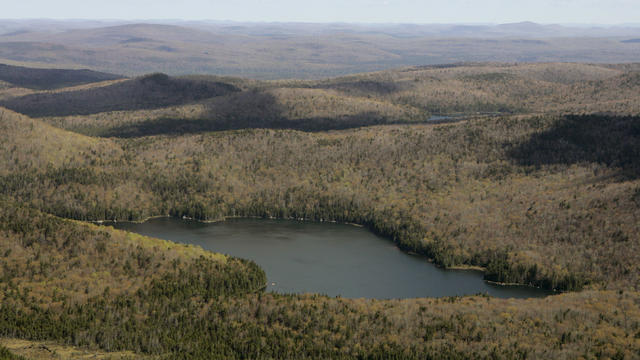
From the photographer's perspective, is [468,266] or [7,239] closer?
[7,239]

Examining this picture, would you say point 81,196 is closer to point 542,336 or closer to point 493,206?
point 493,206

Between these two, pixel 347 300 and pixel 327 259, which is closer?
pixel 347 300

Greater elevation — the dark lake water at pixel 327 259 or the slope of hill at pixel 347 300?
the slope of hill at pixel 347 300

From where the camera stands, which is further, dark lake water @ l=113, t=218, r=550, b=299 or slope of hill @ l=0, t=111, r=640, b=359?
dark lake water @ l=113, t=218, r=550, b=299

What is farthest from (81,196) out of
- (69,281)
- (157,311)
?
(157,311)

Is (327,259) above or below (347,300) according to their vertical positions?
below

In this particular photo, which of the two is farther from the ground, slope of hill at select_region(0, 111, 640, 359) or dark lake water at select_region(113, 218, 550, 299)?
slope of hill at select_region(0, 111, 640, 359)

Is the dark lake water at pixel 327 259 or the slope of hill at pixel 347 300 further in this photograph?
the dark lake water at pixel 327 259

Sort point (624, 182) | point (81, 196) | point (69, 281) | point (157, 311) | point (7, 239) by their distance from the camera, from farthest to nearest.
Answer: point (81, 196) → point (624, 182) → point (7, 239) → point (69, 281) → point (157, 311)
